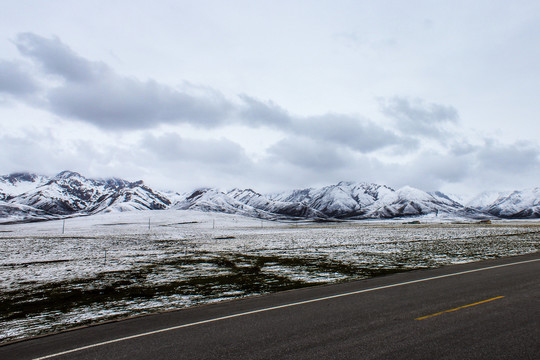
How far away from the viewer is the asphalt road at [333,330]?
23.7ft

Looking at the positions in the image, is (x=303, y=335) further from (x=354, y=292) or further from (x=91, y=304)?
(x=91, y=304)

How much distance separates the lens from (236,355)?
720 cm

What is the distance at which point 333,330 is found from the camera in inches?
336

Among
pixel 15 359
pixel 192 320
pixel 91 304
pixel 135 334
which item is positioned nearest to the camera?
pixel 15 359

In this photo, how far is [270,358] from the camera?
697 cm

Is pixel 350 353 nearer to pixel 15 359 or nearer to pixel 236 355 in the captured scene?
pixel 236 355

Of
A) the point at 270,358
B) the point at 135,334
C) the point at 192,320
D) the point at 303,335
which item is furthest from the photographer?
the point at 192,320

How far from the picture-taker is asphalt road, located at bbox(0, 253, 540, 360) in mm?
7227

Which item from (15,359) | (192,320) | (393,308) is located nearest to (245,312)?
(192,320)

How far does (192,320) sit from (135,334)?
1624 mm

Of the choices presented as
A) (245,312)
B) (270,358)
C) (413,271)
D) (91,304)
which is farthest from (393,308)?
(91,304)

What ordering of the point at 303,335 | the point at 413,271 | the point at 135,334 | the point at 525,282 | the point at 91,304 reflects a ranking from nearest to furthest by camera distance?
the point at 303,335
the point at 135,334
the point at 91,304
the point at 525,282
the point at 413,271

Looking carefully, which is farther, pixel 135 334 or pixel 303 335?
pixel 135 334

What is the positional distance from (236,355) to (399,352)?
3.19 meters
